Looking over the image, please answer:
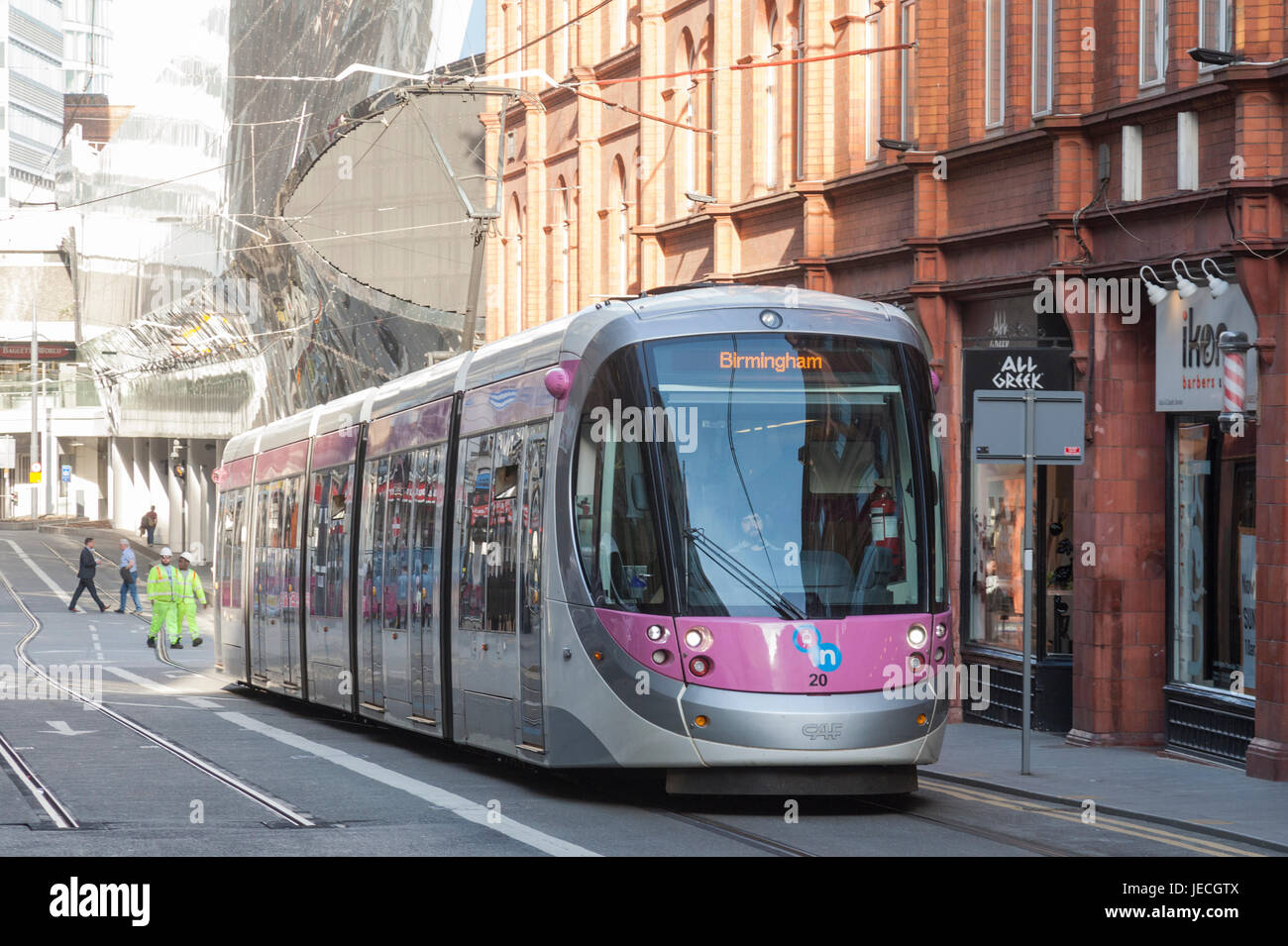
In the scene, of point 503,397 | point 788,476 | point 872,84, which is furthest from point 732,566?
point 872,84

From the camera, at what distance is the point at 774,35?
2695 cm

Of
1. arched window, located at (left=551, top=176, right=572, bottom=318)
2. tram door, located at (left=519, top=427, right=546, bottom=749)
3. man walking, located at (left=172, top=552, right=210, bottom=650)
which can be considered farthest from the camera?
arched window, located at (left=551, top=176, right=572, bottom=318)

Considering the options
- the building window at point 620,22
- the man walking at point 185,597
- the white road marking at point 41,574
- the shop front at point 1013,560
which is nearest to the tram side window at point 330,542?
the shop front at point 1013,560

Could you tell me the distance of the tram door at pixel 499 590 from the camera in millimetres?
13609

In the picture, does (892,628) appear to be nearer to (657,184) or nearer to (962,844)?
(962,844)

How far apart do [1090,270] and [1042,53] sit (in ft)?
8.86

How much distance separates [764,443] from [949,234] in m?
9.14

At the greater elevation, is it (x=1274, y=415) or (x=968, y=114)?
(x=968, y=114)

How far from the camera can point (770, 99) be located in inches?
1078

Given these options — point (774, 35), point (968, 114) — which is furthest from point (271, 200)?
point (968, 114)

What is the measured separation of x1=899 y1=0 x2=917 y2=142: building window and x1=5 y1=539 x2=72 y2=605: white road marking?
30911mm

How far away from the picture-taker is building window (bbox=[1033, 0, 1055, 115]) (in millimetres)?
19859

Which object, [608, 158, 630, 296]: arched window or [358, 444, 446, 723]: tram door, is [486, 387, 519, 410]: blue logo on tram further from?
[608, 158, 630, 296]: arched window

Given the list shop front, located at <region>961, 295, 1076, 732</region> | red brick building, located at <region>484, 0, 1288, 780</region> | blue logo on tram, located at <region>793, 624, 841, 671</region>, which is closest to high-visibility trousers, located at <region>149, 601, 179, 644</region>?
red brick building, located at <region>484, 0, 1288, 780</region>
